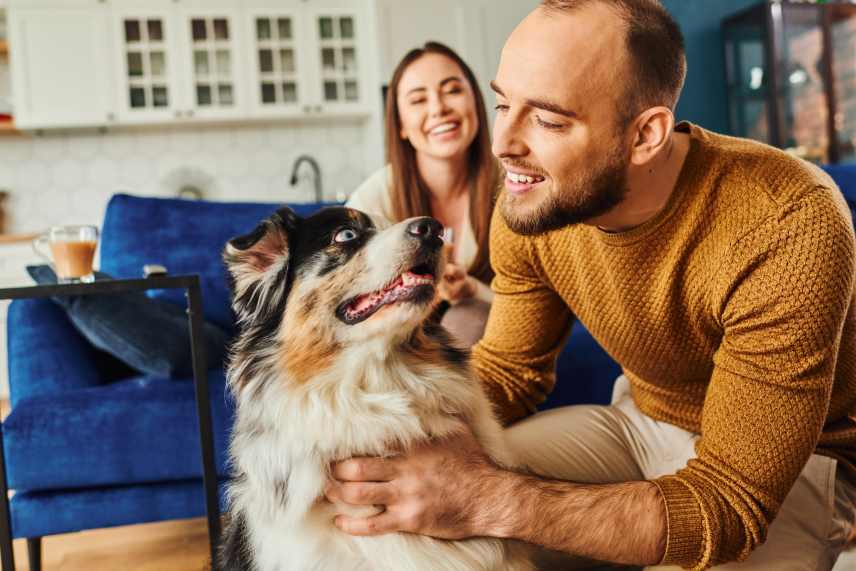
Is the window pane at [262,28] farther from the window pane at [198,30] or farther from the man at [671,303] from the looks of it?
the man at [671,303]

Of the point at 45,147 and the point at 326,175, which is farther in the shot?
the point at 326,175

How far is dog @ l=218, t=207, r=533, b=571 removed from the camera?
1.12 m

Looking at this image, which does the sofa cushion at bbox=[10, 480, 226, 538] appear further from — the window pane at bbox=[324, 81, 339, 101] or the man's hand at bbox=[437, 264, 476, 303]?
the window pane at bbox=[324, 81, 339, 101]

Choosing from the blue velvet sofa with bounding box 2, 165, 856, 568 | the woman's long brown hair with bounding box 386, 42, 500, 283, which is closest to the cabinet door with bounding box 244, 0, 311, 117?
the woman's long brown hair with bounding box 386, 42, 500, 283

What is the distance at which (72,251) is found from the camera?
185 centimetres

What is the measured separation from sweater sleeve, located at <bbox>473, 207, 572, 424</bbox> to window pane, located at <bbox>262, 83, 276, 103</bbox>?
14.8 ft

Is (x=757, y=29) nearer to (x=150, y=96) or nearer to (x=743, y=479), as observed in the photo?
(x=150, y=96)

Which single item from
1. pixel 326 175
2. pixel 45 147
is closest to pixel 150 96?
pixel 45 147

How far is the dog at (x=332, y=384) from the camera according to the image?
112 centimetres

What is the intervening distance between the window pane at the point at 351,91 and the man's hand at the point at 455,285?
13.2ft

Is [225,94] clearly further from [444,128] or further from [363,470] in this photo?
[363,470]

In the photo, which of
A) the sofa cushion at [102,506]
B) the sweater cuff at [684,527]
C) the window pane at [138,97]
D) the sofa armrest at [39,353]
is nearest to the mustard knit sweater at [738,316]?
the sweater cuff at [684,527]

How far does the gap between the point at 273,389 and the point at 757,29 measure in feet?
19.6

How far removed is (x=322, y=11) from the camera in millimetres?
5785
